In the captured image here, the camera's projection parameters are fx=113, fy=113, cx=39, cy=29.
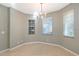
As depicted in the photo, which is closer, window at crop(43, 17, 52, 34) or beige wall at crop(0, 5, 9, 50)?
beige wall at crop(0, 5, 9, 50)

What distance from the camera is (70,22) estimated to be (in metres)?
2.15

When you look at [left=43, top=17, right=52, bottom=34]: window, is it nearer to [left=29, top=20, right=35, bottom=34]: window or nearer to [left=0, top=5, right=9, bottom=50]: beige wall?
[left=29, top=20, right=35, bottom=34]: window

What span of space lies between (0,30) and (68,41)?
48.7 inches

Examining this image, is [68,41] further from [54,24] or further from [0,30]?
[0,30]

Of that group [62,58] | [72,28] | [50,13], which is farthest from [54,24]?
[62,58]

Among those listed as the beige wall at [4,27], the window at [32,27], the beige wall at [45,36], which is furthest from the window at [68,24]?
the beige wall at [4,27]

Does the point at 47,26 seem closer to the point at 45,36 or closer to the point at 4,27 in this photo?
the point at 45,36

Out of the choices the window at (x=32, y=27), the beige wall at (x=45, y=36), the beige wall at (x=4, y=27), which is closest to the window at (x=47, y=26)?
the beige wall at (x=45, y=36)

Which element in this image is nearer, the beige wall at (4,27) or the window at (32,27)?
the beige wall at (4,27)

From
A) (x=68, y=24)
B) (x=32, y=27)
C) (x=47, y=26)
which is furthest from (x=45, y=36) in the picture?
(x=68, y=24)

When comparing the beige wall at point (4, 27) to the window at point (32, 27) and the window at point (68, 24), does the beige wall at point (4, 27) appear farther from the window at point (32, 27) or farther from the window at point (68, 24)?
the window at point (68, 24)

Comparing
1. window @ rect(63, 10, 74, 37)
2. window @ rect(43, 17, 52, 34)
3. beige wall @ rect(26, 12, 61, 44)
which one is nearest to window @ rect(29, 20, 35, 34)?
beige wall @ rect(26, 12, 61, 44)

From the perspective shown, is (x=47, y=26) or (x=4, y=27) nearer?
(x=4, y=27)

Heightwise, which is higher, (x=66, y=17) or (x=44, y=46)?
(x=66, y=17)
